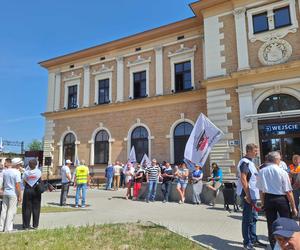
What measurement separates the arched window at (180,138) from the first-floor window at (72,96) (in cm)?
998

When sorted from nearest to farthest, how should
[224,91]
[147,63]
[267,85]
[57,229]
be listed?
1. [57,229]
2. [267,85]
3. [224,91]
4. [147,63]

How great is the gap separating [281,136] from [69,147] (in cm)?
1654

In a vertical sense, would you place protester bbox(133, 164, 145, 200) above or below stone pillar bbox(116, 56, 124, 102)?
below

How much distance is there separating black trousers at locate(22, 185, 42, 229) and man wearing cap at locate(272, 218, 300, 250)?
6903 millimetres

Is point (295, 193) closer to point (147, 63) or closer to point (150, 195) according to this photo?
point (150, 195)

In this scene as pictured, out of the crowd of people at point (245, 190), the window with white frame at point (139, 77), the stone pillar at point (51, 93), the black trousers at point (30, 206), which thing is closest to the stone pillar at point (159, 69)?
the window with white frame at point (139, 77)

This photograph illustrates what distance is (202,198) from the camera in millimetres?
12258

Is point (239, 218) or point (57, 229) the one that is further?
point (239, 218)

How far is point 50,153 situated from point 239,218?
19.5 m

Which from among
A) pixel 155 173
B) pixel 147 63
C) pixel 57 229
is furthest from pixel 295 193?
pixel 147 63

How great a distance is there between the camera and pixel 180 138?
62.7 feet

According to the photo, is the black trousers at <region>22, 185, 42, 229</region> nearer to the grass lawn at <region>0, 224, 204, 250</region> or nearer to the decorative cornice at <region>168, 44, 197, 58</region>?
the grass lawn at <region>0, 224, 204, 250</region>

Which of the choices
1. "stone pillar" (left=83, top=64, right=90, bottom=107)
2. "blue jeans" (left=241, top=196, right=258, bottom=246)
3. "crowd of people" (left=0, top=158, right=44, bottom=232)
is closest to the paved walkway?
"blue jeans" (left=241, top=196, right=258, bottom=246)

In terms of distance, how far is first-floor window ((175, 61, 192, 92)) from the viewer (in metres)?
19.7
